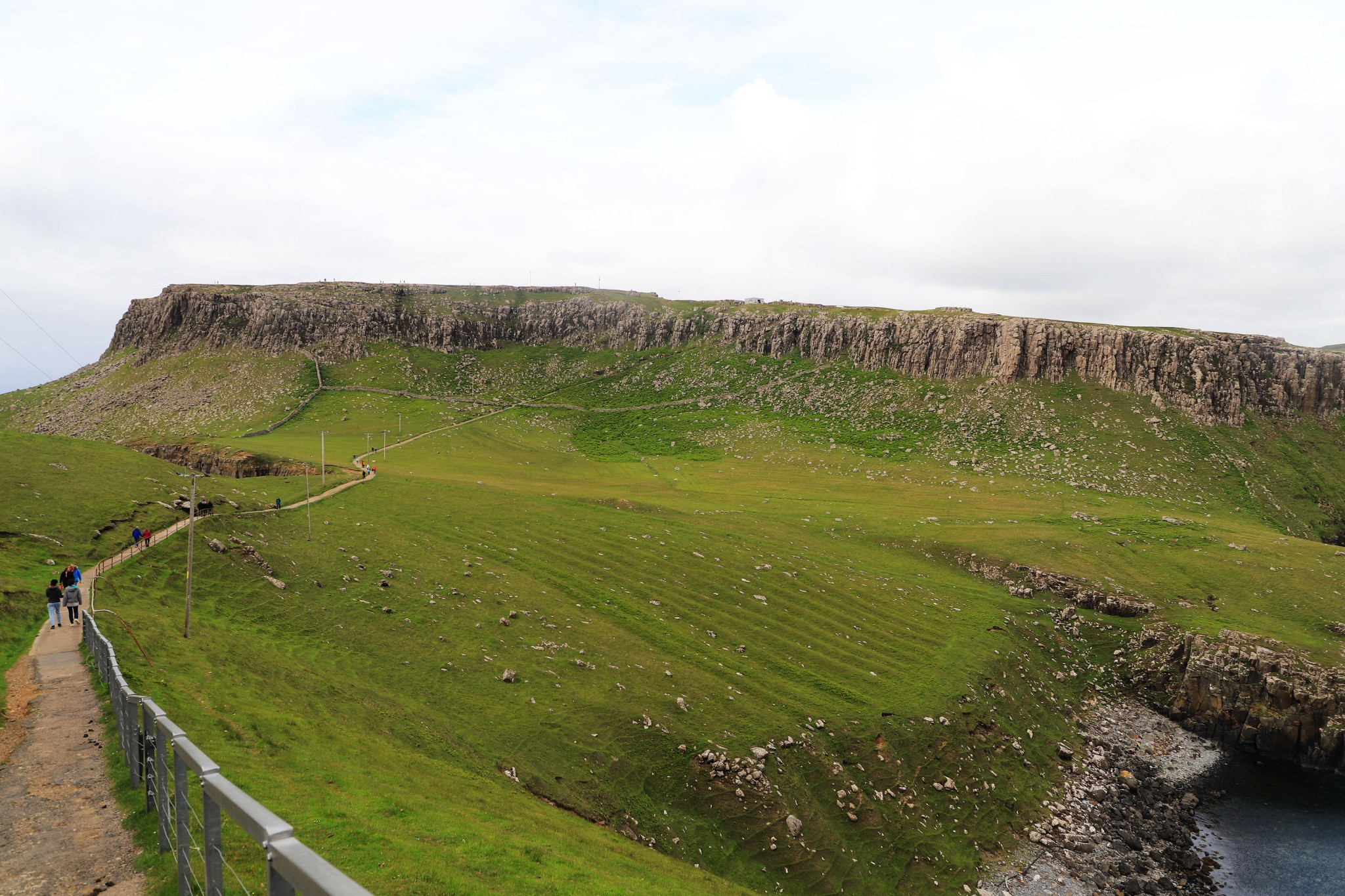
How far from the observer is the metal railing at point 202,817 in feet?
16.1

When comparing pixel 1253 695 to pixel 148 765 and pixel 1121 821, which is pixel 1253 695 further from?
pixel 148 765

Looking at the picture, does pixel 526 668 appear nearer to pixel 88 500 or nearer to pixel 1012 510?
pixel 88 500

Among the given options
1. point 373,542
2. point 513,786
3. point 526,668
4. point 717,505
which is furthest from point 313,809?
point 717,505

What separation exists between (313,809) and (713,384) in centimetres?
15220

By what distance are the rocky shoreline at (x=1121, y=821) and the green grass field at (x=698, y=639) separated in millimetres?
1895

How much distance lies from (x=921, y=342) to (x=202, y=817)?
157301 mm

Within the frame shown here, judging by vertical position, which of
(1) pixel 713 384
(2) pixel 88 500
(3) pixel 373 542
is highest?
(1) pixel 713 384

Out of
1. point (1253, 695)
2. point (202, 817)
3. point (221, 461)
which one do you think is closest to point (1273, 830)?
point (1253, 695)

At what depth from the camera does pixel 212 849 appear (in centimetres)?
790

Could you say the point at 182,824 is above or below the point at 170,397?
below

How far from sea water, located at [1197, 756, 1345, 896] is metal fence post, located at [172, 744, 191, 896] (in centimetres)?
5235

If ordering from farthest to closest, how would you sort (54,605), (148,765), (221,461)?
(221,461) < (54,605) < (148,765)

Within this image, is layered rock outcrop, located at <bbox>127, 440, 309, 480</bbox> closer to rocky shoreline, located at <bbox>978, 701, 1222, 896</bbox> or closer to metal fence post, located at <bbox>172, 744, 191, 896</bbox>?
metal fence post, located at <bbox>172, 744, 191, 896</bbox>

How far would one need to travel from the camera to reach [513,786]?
101ft
